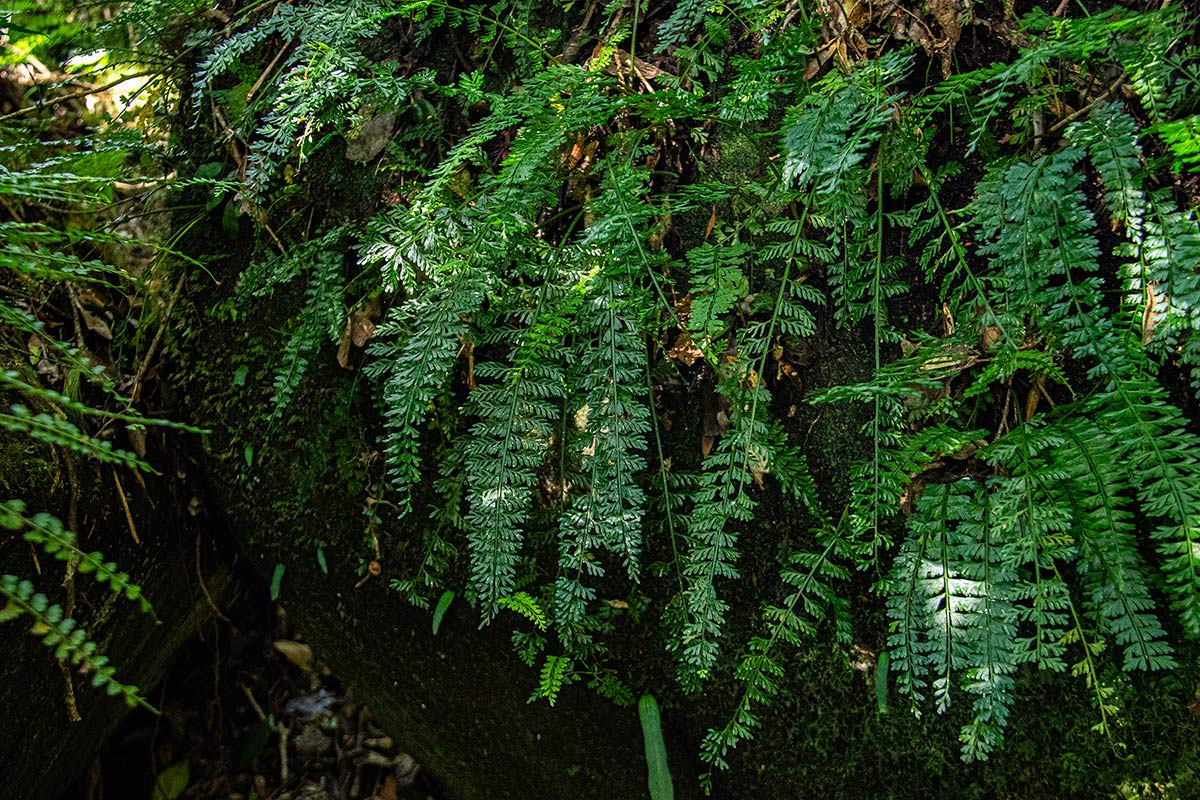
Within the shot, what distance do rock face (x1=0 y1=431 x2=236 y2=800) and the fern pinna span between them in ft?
2.13

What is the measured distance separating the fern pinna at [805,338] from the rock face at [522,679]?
69 mm

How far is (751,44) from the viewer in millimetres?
2018

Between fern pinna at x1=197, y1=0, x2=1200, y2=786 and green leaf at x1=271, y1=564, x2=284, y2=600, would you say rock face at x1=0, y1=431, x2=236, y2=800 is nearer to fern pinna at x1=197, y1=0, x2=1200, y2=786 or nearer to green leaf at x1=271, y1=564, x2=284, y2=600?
green leaf at x1=271, y1=564, x2=284, y2=600

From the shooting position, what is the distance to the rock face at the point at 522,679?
5.42ft

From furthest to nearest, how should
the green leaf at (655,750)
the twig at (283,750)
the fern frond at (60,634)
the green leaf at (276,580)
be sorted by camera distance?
the twig at (283,750)
the green leaf at (276,580)
the green leaf at (655,750)
the fern frond at (60,634)

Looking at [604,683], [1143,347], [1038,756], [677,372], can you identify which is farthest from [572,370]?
[1038,756]

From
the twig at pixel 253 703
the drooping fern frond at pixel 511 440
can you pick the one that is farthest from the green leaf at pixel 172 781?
the drooping fern frond at pixel 511 440

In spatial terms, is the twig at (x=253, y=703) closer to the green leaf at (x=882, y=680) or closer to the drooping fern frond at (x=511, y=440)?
the drooping fern frond at (x=511, y=440)

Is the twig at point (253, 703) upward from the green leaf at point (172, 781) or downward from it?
upward

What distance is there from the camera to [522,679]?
206 centimetres

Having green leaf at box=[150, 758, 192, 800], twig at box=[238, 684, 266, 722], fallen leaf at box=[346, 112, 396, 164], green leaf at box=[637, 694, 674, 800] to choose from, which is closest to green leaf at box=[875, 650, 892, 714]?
green leaf at box=[637, 694, 674, 800]

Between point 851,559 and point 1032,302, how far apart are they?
66 cm

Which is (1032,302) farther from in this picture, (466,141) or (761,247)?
(466,141)

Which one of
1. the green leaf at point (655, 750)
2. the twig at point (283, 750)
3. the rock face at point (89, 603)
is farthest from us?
the twig at point (283, 750)
